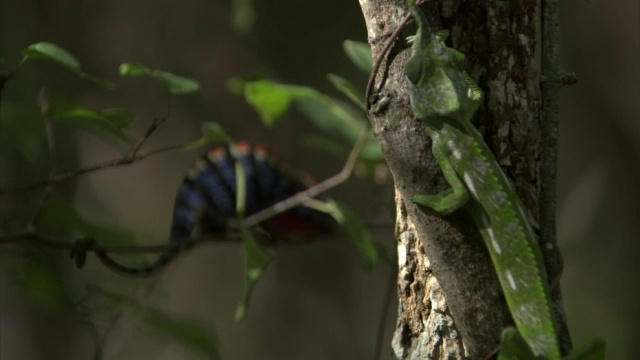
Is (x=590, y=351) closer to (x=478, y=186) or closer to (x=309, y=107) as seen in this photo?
(x=478, y=186)

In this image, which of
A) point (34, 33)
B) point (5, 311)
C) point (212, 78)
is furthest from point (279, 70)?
point (5, 311)

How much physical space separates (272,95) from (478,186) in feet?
1.85

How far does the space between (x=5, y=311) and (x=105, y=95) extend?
816mm

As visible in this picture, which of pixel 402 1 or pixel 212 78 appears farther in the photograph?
pixel 212 78

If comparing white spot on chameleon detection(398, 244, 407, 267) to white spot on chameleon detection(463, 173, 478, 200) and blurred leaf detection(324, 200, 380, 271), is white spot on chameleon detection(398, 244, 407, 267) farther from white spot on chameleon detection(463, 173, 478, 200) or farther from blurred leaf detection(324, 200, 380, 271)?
blurred leaf detection(324, 200, 380, 271)

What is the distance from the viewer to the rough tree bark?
37.7 inches

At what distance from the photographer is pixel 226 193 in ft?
5.82

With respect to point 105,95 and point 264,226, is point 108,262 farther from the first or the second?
point 105,95

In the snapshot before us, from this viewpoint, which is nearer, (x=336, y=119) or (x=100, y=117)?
(x=100, y=117)

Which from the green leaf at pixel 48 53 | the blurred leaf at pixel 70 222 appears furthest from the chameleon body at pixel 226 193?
the green leaf at pixel 48 53

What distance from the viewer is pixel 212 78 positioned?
3037mm

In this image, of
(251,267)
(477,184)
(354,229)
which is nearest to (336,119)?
(354,229)

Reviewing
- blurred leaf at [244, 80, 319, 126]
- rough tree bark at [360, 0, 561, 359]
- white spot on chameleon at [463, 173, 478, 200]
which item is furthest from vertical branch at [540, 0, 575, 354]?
blurred leaf at [244, 80, 319, 126]

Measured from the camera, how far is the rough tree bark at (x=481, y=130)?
0.96m
